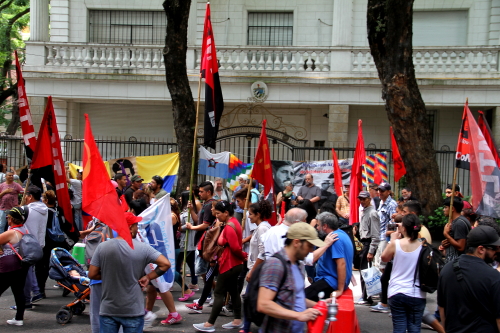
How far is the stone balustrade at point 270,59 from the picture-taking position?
17.6m

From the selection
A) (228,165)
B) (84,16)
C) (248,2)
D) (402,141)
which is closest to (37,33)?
(84,16)

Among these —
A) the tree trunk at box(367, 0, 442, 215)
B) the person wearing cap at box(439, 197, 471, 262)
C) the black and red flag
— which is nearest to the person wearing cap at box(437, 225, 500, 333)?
the person wearing cap at box(439, 197, 471, 262)

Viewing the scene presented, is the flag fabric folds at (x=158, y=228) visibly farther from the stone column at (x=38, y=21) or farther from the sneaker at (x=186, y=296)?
the stone column at (x=38, y=21)

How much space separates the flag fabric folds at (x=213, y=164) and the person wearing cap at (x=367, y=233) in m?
6.50

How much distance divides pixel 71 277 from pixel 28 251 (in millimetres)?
733

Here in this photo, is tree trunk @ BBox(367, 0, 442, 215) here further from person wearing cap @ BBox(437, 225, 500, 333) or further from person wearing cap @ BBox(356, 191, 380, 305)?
person wearing cap @ BBox(437, 225, 500, 333)

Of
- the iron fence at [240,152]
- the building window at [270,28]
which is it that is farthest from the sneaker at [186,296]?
the building window at [270,28]

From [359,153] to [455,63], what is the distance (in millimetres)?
9862

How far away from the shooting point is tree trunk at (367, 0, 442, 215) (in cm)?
1185

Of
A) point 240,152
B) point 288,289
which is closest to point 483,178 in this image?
point 288,289

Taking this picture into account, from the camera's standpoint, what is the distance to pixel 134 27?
2039 centimetres

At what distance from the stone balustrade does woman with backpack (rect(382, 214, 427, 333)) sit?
42.8 feet

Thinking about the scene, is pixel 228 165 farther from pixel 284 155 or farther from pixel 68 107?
pixel 68 107

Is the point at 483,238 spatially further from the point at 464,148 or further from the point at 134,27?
the point at 134,27
